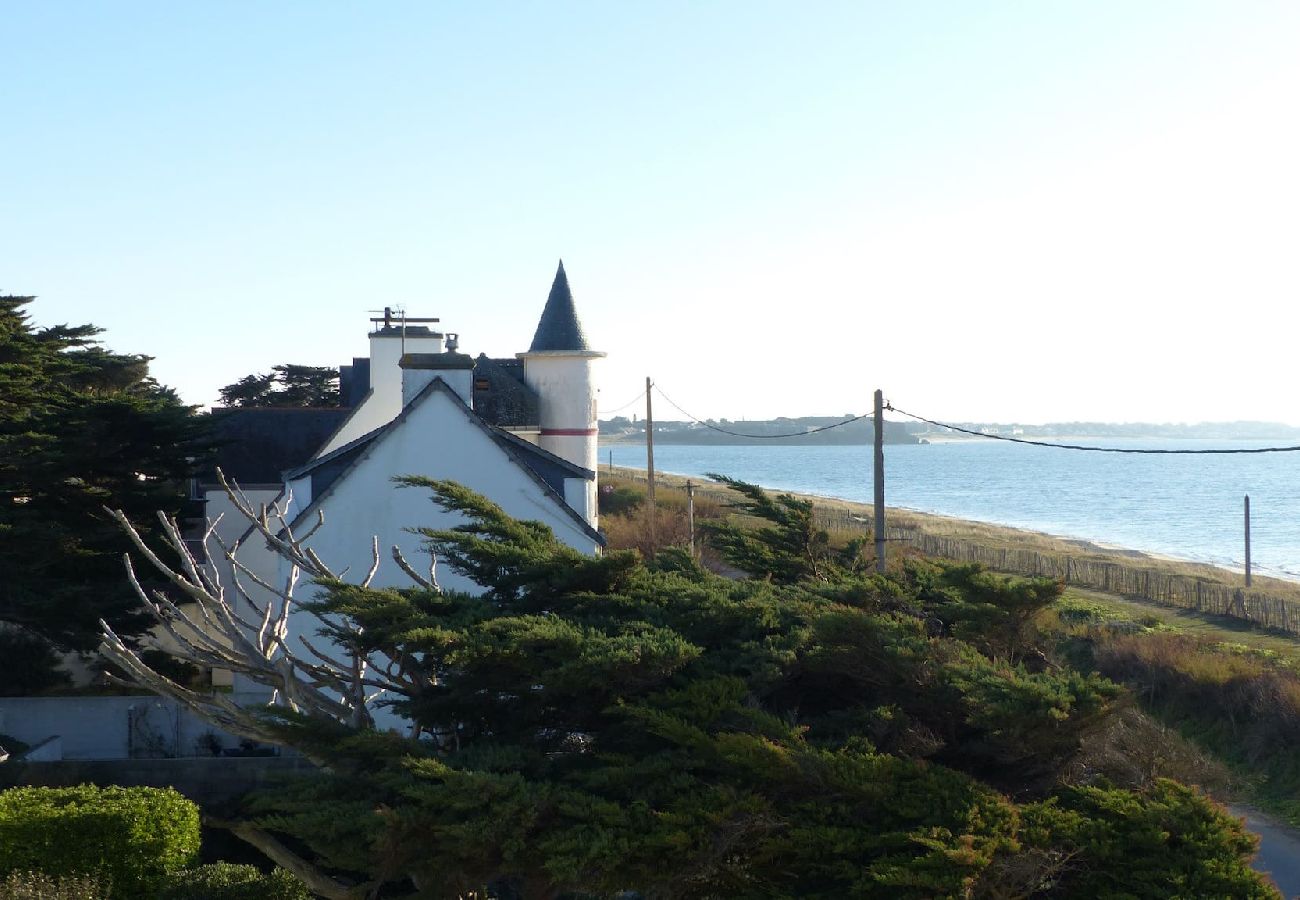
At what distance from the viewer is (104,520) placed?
24.7 metres

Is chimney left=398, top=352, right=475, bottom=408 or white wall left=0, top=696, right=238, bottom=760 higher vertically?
chimney left=398, top=352, right=475, bottom=408

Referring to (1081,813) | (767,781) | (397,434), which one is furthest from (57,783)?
(1081,813)

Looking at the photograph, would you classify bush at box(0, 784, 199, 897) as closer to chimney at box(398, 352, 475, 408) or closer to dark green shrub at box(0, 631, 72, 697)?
chimney at box(398, 352, 475, 408)

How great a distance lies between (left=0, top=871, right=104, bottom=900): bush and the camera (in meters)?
11.1

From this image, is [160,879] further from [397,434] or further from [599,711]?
[397,434]

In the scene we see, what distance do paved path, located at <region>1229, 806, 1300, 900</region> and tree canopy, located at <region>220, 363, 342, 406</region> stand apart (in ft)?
162

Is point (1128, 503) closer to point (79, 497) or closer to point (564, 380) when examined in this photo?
point (564, 380)

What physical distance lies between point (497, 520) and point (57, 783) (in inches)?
388

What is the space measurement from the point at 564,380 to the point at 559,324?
4.74ft

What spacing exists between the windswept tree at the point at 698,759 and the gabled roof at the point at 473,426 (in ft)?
30.7

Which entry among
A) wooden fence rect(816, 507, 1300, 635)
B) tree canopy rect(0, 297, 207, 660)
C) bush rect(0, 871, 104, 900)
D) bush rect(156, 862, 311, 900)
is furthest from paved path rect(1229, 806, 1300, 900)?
tree canopy rect(0, 297, 207, 660)

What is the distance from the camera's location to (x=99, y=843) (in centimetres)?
1277

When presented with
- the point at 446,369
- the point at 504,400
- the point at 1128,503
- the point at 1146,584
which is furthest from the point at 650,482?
the point at 1128,503

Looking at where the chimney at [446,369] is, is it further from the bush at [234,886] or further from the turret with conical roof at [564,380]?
the bush at [234,886]
